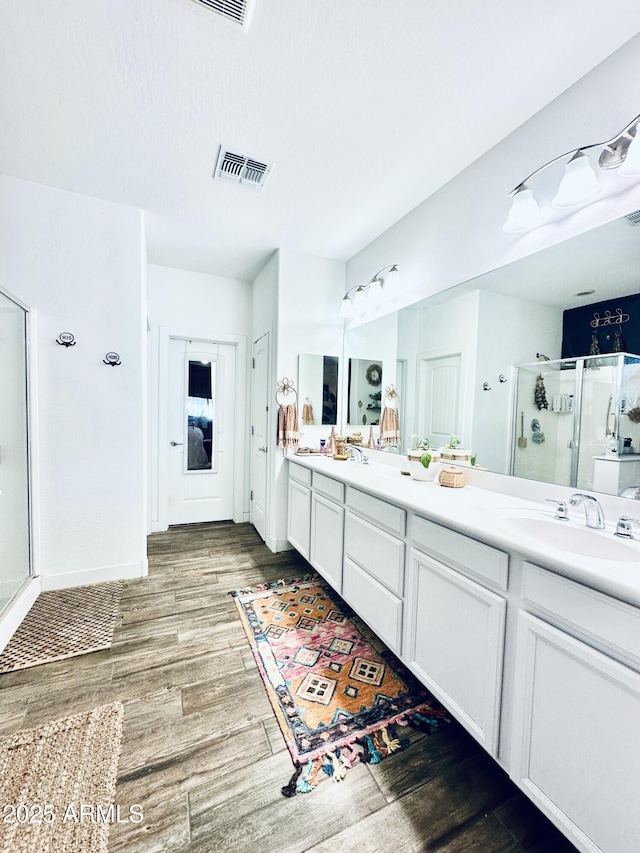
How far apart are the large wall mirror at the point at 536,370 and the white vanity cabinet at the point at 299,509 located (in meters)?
0.99

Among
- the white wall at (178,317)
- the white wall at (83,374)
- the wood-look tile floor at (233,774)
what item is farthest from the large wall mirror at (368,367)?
the wood-look tile floor at (233,774)

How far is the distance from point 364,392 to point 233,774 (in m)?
2.43

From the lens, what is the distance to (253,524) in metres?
3.89

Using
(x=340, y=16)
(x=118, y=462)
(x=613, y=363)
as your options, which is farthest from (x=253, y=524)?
(x=340, y=16)

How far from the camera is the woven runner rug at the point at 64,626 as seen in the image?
1.82 metres

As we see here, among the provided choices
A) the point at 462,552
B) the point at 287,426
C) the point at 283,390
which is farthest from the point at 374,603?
the point at 283,390

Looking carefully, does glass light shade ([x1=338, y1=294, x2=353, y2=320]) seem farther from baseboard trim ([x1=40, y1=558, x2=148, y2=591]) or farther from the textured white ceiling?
baseboard trim ([x1=40, y1=558, x2=148, y2=591])

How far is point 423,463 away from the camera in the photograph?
2.09 m

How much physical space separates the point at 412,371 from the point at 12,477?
2644mm

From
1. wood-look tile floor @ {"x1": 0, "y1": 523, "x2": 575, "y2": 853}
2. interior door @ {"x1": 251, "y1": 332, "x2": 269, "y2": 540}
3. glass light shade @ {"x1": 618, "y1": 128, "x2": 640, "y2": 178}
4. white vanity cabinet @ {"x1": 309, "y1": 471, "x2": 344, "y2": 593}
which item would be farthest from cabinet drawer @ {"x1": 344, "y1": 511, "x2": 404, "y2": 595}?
glass light shade @ {"x1": 618, "y1": 128, "x2": 640, "y2": 178}

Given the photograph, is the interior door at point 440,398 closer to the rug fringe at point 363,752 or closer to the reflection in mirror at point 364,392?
the reflection in mirror at point 364,392

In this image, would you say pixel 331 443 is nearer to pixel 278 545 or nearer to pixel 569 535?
pixel 278 545

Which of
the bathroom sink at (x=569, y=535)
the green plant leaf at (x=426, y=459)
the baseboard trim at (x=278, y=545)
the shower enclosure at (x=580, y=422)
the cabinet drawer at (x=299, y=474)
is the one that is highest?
the shower enclosure at (x=580, y=422)

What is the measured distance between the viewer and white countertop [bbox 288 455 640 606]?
0.87m
